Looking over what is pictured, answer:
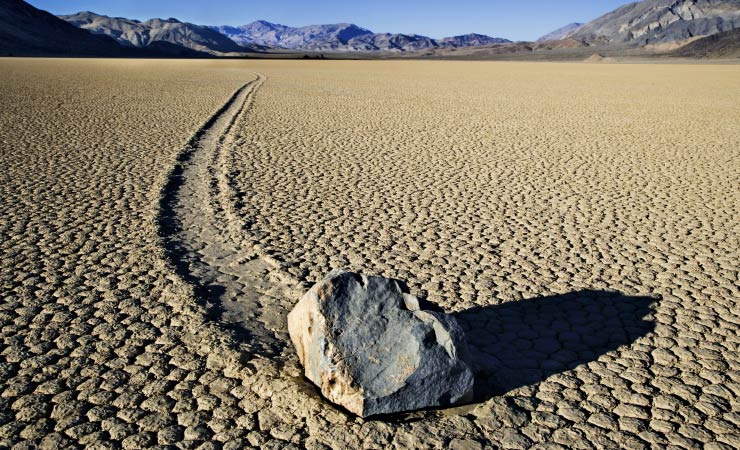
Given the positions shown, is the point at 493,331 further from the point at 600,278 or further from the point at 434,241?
the point at 434,241

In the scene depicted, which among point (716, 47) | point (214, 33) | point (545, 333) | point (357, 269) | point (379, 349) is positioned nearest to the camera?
point (379, 349)

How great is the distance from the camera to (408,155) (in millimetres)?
8805

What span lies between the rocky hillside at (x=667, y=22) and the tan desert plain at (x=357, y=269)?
112 metres

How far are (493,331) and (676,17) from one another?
139907 millimetres

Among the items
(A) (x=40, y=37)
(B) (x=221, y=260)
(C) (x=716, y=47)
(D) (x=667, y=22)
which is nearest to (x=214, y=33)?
(A) (x=40, y=37)

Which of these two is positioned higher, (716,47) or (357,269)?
(357,269)

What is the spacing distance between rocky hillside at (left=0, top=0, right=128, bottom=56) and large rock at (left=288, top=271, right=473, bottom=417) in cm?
6302

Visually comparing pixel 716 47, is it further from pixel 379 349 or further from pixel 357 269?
pixel 379 349

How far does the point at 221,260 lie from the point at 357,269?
3.31 feet

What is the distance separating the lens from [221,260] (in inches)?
181

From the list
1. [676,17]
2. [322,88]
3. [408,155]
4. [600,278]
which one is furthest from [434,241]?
[676,17]

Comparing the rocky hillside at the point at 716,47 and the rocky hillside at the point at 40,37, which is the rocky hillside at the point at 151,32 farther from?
the rocky hillside at the point at 716,47

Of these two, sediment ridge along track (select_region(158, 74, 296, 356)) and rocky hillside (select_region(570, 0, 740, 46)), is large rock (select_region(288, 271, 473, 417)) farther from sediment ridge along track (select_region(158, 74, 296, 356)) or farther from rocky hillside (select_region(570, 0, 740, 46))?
rocky hillside (select_region(570, 0, 740, 46))

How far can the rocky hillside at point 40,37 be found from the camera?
2425 inches
